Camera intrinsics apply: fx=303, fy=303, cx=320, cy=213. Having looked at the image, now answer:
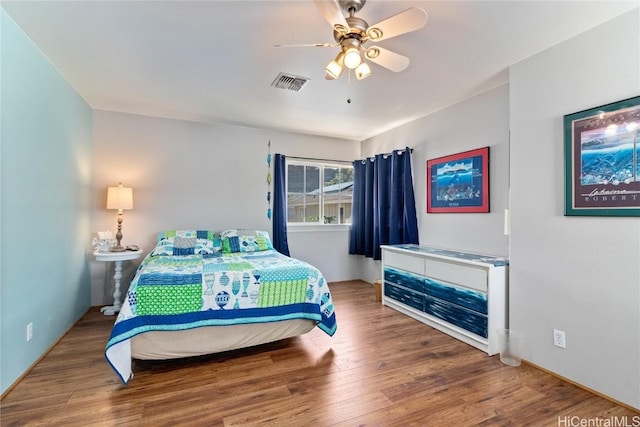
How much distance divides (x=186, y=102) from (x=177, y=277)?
208 centimetres

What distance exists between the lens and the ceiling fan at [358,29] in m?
1.52

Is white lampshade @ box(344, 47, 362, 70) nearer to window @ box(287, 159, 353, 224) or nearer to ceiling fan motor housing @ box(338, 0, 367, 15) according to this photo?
ceiling fan motor housing @ box(338, 0, 367, 15)

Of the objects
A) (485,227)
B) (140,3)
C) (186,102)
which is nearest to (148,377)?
(140,3)

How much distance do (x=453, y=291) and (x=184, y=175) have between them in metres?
3.56

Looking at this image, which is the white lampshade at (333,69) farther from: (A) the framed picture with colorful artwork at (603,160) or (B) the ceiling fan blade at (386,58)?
(A) the framed picture with colorful artwork at (603,160)

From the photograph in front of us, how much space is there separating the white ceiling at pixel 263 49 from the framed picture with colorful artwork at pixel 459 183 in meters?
0.66

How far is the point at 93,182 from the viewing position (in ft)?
12.0

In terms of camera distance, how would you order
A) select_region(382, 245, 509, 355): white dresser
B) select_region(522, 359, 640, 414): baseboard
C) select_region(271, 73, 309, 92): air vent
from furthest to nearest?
1. select_region(271, 73, 309, 92): air vent
2. select_region(382, 245, 509, 355): white dresser
3. select_region(522, 359, 640, 414): baseboard

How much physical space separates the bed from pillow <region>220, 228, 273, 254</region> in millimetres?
801

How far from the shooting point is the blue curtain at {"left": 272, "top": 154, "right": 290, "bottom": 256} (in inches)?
176

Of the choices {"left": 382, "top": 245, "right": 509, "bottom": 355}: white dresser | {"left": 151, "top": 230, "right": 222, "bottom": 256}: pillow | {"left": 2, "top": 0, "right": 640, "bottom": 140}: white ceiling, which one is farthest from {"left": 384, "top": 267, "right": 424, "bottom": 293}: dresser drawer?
{"left": 151, "top": 230, "right": 222, "bottom": 256}: pillow

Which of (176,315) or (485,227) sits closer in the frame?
(176,315)

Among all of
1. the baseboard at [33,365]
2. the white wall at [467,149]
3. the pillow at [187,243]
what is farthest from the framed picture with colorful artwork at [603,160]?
the baseboard at [33,365]

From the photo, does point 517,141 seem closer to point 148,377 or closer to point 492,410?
point 492,410
